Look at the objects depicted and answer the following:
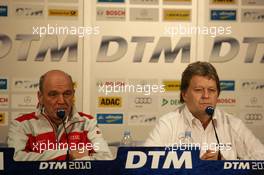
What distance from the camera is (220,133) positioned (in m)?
2.84

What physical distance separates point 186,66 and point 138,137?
0.56 meters

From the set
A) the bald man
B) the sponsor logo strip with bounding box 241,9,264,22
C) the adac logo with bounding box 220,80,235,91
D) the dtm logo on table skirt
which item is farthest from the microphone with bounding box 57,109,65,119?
the sponsor logo strip with bounding box 241,9,264,22

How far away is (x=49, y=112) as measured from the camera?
2742 millimetres

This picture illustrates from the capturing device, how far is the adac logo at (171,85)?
2.79m

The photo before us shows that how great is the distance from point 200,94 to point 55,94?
95 centimetres

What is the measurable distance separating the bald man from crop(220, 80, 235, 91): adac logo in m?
0.87

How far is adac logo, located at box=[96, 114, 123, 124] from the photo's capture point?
2770 millimetres

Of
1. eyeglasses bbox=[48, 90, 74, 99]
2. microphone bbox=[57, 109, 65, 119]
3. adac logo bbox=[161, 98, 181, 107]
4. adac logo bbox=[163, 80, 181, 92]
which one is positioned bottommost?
microphone bbox=[57, 109, 65, 119]

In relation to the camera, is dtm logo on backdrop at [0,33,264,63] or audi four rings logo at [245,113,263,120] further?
audi four rings logo at [245,113,263,120]

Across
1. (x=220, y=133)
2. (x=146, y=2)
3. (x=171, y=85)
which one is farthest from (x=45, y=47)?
(x=220, y=133)

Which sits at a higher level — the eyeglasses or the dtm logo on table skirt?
the eyeglasses

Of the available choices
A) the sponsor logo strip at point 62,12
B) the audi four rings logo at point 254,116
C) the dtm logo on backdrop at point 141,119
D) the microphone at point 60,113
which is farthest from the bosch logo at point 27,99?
the audi four rings logo at point 254,116

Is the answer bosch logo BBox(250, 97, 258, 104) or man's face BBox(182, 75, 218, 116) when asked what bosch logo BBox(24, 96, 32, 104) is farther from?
bosch logo BBox(250, 97, 258, 104)

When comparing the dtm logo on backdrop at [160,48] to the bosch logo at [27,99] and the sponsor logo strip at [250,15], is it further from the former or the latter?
the bosch logo at [27,99]
